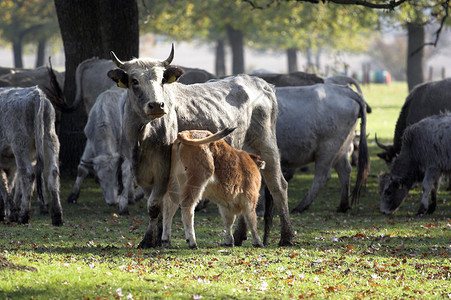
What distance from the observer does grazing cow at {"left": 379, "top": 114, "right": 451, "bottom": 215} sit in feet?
44.2

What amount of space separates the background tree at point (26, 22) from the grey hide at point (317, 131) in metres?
30.7

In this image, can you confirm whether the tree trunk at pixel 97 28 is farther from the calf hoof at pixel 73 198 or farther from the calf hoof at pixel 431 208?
the calf hoof at pixel 431 208

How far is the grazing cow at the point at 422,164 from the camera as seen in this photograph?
13.5 metres

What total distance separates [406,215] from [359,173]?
4.48ft

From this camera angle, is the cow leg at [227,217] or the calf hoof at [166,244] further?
the cow leg at [227,217]

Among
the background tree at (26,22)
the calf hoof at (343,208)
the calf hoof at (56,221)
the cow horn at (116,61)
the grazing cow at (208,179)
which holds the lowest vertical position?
the calf hoof at (343,208)

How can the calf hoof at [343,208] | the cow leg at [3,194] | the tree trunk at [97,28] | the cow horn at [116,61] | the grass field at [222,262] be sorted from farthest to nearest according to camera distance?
the tree trunk at [97,28] → the calf hoof at [343,208] → the cow leg at [3,194] → the cow horn at [116,61] → the grass field at [222,262]

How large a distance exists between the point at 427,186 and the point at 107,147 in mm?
5792

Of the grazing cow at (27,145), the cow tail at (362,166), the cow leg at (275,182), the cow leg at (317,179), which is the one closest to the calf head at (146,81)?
the cow leg at (275,182)

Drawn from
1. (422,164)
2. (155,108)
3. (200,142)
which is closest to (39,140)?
(200,142)

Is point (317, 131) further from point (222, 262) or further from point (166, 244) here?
point (222, 262)

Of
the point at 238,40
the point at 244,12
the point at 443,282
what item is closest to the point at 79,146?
the point at 443,282

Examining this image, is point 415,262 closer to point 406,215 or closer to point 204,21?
point 406,215

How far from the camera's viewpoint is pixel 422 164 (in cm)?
1383
